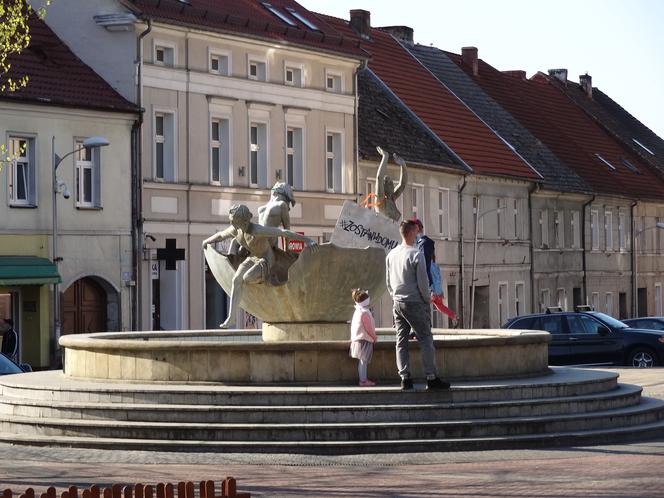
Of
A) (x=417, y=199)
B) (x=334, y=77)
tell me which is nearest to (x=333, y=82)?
(x=334, y=77)

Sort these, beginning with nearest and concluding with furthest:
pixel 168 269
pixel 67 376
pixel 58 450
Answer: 1. pixel 58 450
2. pixel 67 376
3. pixel 168 269

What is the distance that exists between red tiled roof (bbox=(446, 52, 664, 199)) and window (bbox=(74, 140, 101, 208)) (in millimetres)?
31441

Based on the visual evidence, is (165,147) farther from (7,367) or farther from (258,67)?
(7,367)

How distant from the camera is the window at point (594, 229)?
74.1 metres

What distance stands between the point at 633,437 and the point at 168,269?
25294 millimetres

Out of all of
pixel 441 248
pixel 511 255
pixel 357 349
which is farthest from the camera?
pixel 511 255

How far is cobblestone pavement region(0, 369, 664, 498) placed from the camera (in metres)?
15.2

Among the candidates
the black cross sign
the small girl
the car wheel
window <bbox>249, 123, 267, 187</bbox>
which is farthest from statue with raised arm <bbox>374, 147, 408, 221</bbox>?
window <bbox>249, 123, 267, 187</bbox>

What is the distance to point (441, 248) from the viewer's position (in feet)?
193

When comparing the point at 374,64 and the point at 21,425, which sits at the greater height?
the point at 374,64

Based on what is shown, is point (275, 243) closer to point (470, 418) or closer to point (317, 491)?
point (470, 418)

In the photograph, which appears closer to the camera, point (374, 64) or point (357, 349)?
point (357, 349)

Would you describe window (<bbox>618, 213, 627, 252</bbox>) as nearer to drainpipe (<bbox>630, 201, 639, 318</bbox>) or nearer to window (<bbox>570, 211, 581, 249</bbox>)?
drainpipe (<bbox>630, 201, 639, 318</bbox>)

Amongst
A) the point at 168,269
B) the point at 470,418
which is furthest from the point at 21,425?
the point at 168,269
